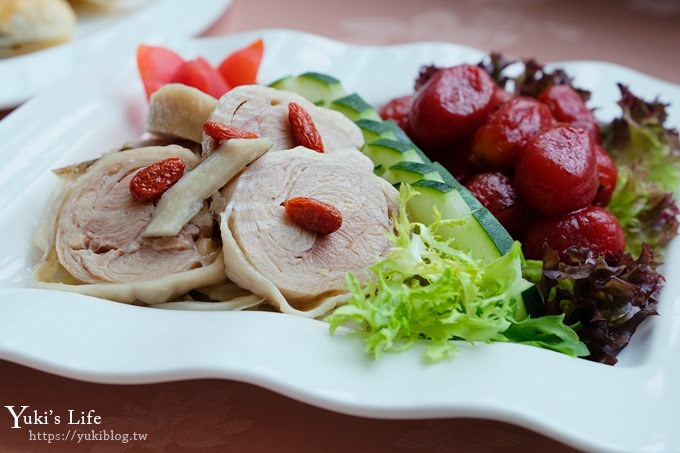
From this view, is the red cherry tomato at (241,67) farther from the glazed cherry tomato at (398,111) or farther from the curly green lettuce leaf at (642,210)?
the curly green lettuce leaf at (642,210)

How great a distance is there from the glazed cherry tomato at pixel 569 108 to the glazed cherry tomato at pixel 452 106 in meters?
0.35

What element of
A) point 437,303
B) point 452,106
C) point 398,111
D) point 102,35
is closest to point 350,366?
point 437,303

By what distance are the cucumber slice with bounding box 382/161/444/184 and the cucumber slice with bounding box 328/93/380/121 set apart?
1.34 ft

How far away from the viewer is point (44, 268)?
8.39 ft

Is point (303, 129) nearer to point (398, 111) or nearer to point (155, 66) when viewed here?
point (398, 111)

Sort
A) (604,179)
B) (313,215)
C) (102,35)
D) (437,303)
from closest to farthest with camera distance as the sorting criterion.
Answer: (437,303) → (313,215) → (604,179) → (102,35)

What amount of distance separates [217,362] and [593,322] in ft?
3.97

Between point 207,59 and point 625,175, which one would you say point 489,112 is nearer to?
point 625,175

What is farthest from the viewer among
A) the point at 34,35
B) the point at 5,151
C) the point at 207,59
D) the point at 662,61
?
the point at 662,61

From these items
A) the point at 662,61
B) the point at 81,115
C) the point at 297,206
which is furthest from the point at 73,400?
the point at 662,61

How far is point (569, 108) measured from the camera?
10.8 ft

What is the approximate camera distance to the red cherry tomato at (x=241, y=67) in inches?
138

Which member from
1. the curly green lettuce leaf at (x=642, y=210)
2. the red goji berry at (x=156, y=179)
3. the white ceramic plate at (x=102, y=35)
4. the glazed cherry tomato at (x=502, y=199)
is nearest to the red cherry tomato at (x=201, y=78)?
the white ceramic plate at (x=102, y=35)

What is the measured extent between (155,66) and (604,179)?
1.97 m
